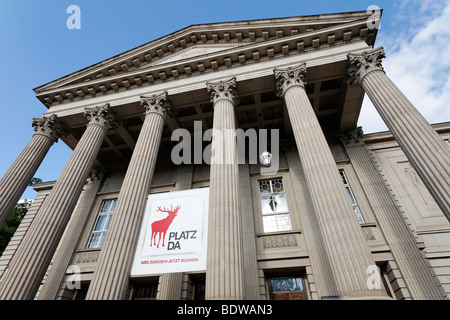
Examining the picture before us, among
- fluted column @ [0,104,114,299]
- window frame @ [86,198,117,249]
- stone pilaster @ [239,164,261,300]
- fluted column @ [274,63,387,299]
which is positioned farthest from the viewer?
window frame @ [86,198,117,249]

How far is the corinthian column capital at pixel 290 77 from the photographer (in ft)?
32.9

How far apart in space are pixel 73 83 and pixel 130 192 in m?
9.15

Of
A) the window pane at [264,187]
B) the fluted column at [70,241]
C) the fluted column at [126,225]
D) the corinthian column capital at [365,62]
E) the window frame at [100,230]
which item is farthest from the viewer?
the window frame at [100,230]

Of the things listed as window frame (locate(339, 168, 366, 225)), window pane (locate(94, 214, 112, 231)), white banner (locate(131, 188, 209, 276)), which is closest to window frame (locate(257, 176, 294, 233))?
window frame (locate(339, 168, 366, 225))

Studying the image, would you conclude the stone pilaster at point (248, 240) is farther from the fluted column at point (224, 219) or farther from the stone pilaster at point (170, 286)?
the stone pilaster at point (170, 286)

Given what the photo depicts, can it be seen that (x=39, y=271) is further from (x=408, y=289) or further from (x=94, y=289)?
(x=408, y=289)

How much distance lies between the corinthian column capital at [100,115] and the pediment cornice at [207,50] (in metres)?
1.40

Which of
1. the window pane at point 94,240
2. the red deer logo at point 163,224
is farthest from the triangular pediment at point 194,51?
the window pane at point 94,240

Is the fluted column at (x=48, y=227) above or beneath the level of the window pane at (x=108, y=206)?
beneath

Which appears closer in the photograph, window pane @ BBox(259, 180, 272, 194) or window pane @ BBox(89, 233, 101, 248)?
window pane @ BBox(259, 180, 272, 194)

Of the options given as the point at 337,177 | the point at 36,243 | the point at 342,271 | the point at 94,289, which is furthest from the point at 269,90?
the point at 36,243

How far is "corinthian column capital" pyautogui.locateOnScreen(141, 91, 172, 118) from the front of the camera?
11.1 metres

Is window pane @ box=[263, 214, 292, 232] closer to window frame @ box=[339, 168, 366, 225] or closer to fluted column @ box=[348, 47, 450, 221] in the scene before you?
window frame @ box=[339, 168, 366, 225]

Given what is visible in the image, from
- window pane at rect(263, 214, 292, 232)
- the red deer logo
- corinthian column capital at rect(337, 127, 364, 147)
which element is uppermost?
corinthian column capital at rect(337, 127, 364, 147)
